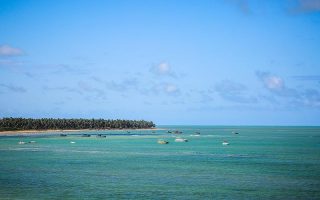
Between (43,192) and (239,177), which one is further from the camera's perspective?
(239,177)

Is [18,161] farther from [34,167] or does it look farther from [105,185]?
[105,185]

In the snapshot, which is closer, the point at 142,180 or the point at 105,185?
the point at 105,185

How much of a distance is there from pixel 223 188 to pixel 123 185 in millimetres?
10987

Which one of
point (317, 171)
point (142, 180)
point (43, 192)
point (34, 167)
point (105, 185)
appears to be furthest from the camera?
point (34, 167)

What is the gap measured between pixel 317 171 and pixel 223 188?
20.4 meters

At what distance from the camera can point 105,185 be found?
4728 cm

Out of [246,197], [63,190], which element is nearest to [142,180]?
[63,190]

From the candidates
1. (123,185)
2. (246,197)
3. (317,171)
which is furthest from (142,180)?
(317,171)

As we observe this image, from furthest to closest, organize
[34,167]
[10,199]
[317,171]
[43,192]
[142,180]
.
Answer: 1. [34,167]
2. [317,171]
3. [142,180]
4. [43,192]
5. [10,199]

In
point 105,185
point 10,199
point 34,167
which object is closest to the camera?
point 10,199

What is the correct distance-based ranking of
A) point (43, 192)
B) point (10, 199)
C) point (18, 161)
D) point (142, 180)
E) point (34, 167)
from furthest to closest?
point (18, 161)
point (34, 167)
point (142, 180)
point (43, 192)
point (10, 199)

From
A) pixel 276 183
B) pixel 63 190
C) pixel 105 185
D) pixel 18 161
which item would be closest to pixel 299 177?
pixel 276 183

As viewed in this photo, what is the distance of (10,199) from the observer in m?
39.1

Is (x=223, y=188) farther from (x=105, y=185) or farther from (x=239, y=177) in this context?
(x=105, y=185)
